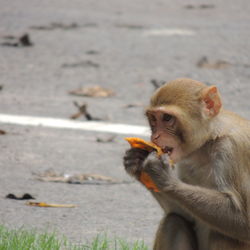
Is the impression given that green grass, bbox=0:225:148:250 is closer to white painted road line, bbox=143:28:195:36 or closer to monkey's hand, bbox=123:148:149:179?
monkey's hand, bbox=123:148:149:179

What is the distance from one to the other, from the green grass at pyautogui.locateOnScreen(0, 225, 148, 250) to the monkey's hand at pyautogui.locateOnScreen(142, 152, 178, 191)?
0.75m

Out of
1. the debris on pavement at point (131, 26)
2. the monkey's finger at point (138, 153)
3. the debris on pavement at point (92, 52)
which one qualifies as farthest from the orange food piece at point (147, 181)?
the debris on pavement at point (131, 26)

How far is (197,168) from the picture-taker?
5.83 metres

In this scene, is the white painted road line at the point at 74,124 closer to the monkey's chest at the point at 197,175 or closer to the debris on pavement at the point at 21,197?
the debris on pavement at the point at 21,197

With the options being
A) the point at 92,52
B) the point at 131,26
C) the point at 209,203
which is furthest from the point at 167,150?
the point at 131,26

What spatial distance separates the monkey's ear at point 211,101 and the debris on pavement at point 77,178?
2505 millimetres

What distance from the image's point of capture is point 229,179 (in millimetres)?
5453

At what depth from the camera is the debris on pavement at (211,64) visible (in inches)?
524

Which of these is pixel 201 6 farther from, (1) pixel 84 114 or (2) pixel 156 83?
(1) pixel 84 114

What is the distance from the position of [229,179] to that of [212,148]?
1.01 ft

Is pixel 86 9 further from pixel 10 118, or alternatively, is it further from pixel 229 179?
pixel 229 179

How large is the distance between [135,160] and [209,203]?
0.55 m

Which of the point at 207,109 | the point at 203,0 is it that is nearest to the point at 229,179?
the point at 207,109

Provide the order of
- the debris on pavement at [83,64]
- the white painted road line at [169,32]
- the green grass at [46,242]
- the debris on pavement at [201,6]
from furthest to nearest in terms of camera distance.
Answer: the debris on pavement at [201,6]
the white painted road line at [169,32]
the debris on pavement at [83,64]
the green grass at [46,242]
